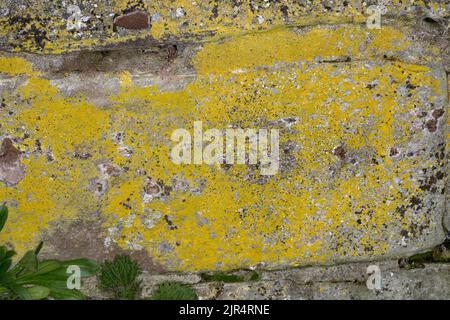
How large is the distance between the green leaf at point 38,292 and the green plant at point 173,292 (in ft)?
1.19

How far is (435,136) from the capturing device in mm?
1915

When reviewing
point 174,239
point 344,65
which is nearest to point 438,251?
point 344,65

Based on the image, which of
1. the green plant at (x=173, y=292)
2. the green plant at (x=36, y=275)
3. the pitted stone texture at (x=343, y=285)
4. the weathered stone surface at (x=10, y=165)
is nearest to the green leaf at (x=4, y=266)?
the green plant at (x=36, y=275)

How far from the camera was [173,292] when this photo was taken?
75.2 inches

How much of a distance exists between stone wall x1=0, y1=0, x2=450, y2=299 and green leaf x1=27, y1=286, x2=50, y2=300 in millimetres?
195

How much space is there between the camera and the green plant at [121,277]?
1.92 metres

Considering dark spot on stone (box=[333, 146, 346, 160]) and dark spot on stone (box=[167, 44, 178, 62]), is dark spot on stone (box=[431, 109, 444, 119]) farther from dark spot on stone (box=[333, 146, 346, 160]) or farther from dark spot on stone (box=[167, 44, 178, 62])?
dark spot on stone (box=[167, 44, 178, 62])

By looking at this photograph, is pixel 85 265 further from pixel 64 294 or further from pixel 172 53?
pixel 172 53

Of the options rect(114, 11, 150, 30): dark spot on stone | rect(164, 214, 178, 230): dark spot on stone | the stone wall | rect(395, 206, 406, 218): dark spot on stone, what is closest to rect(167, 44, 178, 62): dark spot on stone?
the stone wall

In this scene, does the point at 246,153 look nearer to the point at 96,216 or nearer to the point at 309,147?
the point at 309,147

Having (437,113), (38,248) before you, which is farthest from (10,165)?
(437,113)

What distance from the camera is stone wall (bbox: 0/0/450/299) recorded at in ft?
6.12

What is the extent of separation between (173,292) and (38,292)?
0.45m

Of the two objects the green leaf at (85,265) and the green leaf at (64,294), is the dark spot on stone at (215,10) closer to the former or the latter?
the green leaf at (85,265)
